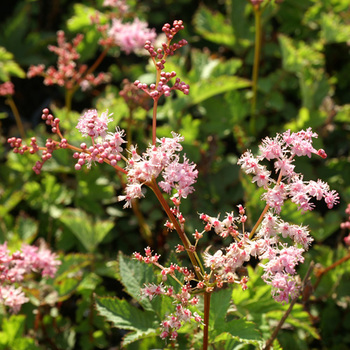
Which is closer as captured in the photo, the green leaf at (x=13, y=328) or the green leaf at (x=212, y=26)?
the green leaf at (x=13, y=328)

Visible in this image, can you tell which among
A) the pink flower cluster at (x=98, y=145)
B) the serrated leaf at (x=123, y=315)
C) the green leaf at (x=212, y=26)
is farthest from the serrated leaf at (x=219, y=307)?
the green leaf at (x=212, y=26)

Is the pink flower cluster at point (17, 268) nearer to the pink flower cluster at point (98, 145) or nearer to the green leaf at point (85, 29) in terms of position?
the pink flower cluster at point (98, 145)

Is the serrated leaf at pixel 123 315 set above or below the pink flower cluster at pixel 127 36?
below

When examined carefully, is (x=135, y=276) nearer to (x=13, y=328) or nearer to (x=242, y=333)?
(x=242, y=333)

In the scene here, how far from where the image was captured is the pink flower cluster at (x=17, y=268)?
72.4 inches

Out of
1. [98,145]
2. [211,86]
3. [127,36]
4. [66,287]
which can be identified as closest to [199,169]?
[211,86]

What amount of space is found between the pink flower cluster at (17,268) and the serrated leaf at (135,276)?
418 mm

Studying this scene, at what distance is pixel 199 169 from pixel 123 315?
1.31 m

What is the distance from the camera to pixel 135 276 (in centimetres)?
188

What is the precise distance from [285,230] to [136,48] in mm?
2076

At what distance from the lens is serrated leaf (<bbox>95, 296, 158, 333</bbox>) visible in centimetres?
179

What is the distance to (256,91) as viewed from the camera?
321 centimetres

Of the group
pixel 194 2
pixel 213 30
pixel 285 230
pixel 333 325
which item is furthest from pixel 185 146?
pixel 194 2

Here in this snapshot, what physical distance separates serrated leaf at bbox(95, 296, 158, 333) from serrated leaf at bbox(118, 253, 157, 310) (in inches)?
2.1
